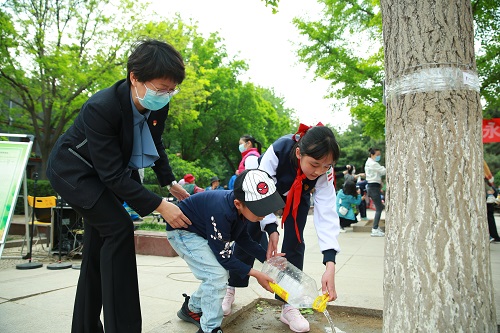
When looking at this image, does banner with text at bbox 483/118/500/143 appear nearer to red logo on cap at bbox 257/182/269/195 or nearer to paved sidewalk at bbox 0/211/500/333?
paved sidewalk at bbox 0/211/500/333

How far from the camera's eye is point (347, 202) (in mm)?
10031

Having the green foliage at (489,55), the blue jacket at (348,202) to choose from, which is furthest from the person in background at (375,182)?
the green foliage at (489,55)

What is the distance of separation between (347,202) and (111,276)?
8451 mm

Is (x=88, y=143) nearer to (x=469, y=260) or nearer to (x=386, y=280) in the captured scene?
(x=386, y=280)

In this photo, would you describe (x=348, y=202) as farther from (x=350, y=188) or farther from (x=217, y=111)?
(x=217, y=111)

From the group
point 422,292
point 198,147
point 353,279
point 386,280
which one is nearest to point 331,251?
point 386,280

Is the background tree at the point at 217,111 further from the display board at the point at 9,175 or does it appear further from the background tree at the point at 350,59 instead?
the display board at the point at 9,175

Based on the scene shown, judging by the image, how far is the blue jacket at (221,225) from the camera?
8.38 feet

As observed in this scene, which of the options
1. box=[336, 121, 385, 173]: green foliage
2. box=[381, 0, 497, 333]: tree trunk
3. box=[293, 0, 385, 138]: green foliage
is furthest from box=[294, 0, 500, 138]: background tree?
box=[336, 121, 385, 173]: green foliage

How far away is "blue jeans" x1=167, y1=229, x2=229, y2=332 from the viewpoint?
2502mm

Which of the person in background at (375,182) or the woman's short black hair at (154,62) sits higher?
the woman's short black hair at (154,62)

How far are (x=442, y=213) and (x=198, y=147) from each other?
26507mm

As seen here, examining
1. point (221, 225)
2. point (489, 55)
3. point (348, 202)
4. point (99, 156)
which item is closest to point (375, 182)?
point (348, 202)

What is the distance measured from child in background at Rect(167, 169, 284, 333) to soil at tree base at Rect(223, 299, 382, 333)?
17.5 inches
